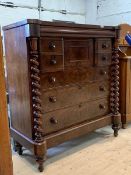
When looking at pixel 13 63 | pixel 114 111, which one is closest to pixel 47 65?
pixel 13 63

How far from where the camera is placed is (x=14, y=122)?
78.0 inches

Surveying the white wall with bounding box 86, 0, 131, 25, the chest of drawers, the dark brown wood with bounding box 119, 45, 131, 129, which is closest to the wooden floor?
the chest of drawers

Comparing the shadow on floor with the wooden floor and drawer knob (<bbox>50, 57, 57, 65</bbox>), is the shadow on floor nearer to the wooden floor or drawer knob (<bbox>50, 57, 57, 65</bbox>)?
the wooden floor

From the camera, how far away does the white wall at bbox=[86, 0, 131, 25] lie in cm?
368

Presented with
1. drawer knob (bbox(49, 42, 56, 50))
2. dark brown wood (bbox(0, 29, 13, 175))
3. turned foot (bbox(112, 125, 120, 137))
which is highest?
drawer knob (bbox(49, 42, 56, 50))

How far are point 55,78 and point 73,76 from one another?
0.68 feet

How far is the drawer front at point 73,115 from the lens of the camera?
180 centimetres

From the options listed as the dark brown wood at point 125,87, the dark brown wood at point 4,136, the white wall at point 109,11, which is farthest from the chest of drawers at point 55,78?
the white wall at point 109,11

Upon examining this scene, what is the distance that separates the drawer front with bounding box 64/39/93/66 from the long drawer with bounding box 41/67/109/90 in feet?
0.26

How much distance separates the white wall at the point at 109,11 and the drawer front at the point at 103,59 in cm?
176

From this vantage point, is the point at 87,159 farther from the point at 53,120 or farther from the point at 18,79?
the point at 18,79

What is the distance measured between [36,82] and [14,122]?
1.84ft

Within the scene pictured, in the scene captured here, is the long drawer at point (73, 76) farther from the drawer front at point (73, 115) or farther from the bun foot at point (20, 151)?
the bun foot at point (20, 151)

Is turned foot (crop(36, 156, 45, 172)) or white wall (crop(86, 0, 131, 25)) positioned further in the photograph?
white wall (crop(86, 0, 131, 25))
